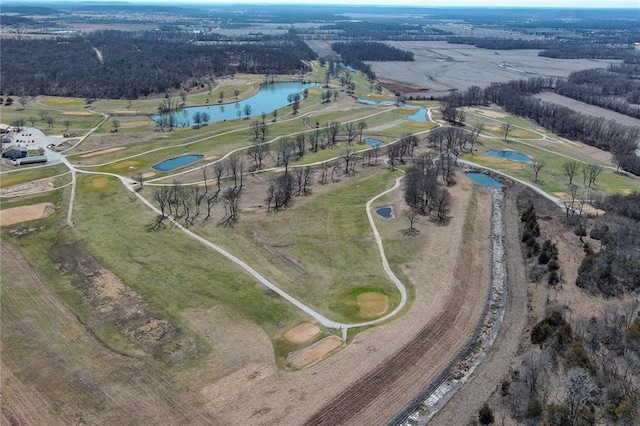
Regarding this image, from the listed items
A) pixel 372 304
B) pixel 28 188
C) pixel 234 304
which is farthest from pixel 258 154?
pixel 372 304

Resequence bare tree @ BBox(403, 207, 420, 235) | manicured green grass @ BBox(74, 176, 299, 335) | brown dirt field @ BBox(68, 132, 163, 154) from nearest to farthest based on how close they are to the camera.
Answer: manicured green grass @ BBox(74, 176, 299, 335) → bare tree @ BBox(403, 207, 420, 235) → brown dirt field @ BBox(68, 132, 163, 154)

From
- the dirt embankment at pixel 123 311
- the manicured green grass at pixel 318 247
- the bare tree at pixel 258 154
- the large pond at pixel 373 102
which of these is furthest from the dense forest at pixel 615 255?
the large pond at pixel 373 102

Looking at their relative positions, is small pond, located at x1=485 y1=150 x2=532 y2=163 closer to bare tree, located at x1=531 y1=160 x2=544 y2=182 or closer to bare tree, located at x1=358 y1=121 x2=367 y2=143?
bare tree, located at x1=531 y1=160 x2=544 y2=182

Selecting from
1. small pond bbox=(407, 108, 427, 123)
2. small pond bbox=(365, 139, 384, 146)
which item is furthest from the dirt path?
small pond bbox=(407, 108, 427, 123)

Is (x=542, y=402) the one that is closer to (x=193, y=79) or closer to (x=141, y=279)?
(x=141, y=279)

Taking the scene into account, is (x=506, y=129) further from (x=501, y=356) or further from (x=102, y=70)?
Answer: (x=102, y=70)

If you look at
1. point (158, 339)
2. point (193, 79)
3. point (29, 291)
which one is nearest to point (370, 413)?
point (158, 339)

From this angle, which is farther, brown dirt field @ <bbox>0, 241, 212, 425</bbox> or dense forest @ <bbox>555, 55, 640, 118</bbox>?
dense forest @ <bbox>555, 55, 640, 118</bbox>
